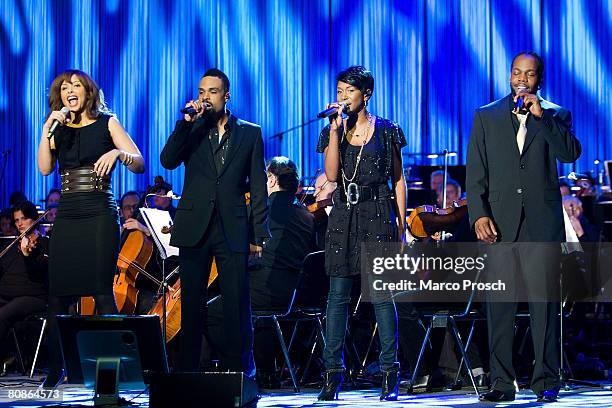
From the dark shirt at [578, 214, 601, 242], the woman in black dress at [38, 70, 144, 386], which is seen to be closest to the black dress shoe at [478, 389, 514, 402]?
the woman in black dress at [38, 70, 144, 386]

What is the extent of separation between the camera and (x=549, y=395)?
482 centimetres

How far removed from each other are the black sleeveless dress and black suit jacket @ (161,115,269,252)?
0.34 metres

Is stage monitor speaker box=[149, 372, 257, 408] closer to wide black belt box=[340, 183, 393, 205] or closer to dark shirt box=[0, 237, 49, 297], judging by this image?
wide black belt box=[340, 183, 393, 205]

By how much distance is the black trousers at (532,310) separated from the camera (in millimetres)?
4797

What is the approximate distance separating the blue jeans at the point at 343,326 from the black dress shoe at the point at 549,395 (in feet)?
2.35

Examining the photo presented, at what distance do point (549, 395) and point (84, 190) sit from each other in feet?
7.99

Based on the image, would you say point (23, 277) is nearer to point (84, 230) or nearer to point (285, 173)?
point (285, 173)

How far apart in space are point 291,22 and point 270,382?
7330 mm

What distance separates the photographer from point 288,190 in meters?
6.15

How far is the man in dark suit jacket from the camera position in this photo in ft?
15.7

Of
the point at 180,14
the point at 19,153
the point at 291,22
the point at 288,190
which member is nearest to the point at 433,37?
the point at 291,22

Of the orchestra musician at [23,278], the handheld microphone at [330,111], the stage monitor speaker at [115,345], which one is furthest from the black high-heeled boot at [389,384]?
the orchestra musician at [23,278]

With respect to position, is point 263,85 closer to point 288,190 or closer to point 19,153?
point 19,153

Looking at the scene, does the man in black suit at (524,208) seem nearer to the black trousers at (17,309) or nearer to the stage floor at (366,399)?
the stage floor at (366,399)
